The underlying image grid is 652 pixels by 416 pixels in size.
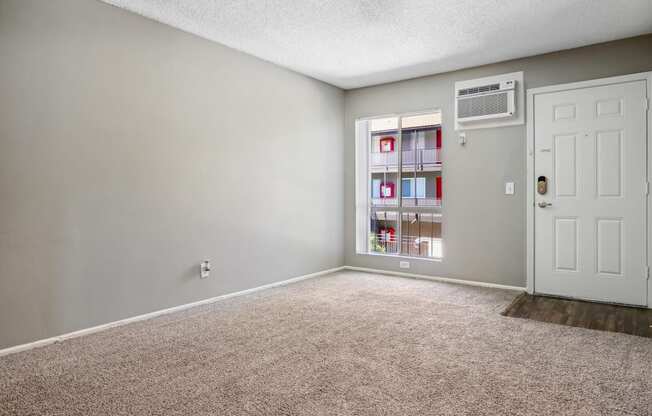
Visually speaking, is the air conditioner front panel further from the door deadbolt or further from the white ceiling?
the door deadbolt

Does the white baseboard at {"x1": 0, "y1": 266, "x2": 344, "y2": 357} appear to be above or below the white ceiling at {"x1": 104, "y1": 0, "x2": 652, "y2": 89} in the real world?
below

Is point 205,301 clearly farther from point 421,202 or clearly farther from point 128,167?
point 421,202

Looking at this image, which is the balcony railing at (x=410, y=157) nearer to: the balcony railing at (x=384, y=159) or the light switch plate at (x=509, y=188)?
the balcony railing at (x=384, y=159)

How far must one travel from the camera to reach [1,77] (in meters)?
2.63

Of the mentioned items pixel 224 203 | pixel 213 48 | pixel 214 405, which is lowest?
pixel 214 405

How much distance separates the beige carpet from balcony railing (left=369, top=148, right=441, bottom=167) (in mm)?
2188

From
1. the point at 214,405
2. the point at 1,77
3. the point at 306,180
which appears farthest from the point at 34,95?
the point at 306,180

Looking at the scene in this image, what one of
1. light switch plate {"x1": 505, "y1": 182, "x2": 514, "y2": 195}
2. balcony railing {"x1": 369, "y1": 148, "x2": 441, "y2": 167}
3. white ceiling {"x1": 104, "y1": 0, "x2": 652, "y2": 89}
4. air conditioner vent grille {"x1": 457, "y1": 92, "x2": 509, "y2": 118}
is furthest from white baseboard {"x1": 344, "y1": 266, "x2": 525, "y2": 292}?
white ceiling {"x1": 104, "y1": 0, "x2": 652, "y2": 89}

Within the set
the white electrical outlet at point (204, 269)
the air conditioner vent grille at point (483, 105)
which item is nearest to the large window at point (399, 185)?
the air conditioner vent grille at point (483, 105)

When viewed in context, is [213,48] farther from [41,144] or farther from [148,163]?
[41,144]

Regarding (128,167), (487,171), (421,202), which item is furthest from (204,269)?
(487,171)

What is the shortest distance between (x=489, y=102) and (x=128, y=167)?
3.70m

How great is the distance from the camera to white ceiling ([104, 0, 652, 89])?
3.19 metres

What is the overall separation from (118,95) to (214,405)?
2481mm
